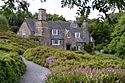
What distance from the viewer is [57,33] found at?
57.8 meters

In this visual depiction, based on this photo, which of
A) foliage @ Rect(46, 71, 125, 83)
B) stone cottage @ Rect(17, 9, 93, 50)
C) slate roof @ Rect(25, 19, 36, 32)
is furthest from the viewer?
slate roof @ Rect(25, 19, 36, 32)

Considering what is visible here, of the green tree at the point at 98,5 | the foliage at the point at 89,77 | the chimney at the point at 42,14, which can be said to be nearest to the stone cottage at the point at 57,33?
the chimney at the point at 42,14

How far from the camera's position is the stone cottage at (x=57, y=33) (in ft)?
178

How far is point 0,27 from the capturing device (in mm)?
48750

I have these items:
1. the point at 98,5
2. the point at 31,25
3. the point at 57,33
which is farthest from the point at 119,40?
the point at 98,5

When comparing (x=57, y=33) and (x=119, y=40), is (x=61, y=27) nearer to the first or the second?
(x=57, y=33)

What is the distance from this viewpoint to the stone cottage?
2137 inches

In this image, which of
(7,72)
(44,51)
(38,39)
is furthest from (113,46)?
(7,72)

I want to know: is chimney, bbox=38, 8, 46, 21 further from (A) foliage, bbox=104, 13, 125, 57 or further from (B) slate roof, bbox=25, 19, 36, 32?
(A) foliage, bbox=104, 13, 125, 57

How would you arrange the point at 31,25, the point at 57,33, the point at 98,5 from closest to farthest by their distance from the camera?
1. the point at 98,5
2. the point at 31,25
3. the point at 57,33

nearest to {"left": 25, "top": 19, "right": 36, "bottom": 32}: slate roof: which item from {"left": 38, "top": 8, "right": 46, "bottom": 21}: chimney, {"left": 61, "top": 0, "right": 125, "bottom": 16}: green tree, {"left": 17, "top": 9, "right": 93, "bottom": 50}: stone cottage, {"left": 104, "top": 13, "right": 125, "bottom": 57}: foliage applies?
{"left": 17, "top": 9, "right": 93, "bottom": 50}: stone cottage

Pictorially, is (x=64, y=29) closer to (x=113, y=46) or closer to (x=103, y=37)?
(x=103, y=37)

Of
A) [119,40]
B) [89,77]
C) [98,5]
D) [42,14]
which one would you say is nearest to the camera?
[98,5]

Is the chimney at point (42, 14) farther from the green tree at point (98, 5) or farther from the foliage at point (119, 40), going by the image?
the green tree at point (98, 5)
